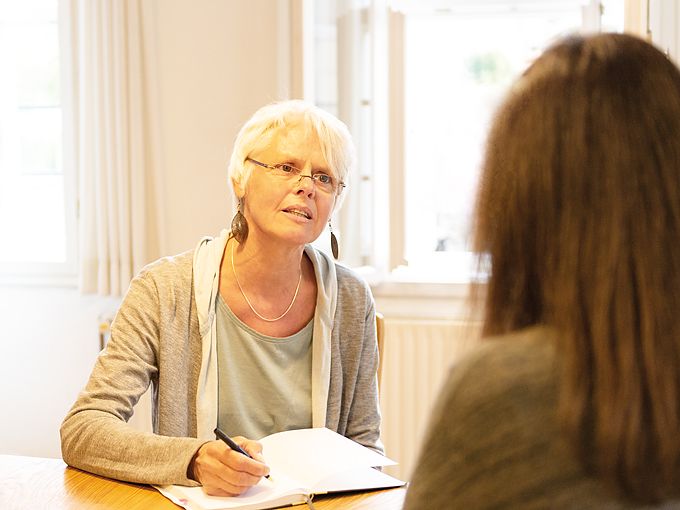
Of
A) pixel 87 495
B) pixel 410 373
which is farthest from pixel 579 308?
pixel 410 373

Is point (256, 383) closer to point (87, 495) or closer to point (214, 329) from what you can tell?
point (214, 329)

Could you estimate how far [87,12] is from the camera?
3.36 meters

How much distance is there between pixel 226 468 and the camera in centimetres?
135

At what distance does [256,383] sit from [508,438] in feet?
3.72

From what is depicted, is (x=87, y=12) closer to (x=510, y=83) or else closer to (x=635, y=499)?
(x=510, y=83)

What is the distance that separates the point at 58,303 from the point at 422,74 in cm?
171

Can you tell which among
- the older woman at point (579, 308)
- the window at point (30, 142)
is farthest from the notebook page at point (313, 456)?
the window at point (30, 142)

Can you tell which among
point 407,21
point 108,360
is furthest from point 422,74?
point 108,360

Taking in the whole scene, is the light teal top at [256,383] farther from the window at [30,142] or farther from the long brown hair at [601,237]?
the window at [30,142]

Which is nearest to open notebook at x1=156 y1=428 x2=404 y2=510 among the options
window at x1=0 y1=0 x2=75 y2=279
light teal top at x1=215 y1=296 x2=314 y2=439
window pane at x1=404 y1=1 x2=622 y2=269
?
light teal top at x1=215 y1=296 x2=314 y2=439

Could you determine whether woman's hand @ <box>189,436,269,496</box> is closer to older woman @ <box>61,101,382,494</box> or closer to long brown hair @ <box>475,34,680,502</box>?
older woman @ <box>61,101,382,494</box>

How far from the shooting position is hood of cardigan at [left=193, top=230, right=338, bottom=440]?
174cm

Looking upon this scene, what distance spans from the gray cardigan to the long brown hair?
810 millimetres

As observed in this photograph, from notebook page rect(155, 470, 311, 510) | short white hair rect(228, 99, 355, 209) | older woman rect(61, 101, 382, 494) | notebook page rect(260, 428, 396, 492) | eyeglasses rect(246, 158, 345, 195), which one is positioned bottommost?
notebook page rect(155, 470, 311, 510)
